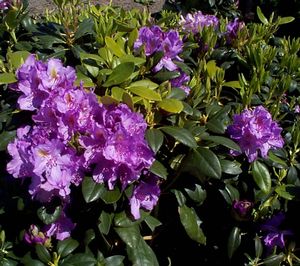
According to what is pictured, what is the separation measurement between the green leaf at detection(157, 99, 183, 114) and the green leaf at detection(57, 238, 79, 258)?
0.52 m

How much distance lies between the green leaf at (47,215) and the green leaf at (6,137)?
220 mm

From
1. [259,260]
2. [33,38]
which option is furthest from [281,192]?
[33,38]

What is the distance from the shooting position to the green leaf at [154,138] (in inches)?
57.4

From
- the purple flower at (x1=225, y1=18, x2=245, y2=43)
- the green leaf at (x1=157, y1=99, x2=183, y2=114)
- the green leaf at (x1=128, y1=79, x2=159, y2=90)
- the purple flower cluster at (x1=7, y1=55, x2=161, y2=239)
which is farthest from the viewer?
the purple flower at (x1=225, y1=18, x2=245, y2=43)

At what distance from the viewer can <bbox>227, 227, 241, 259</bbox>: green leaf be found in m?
1.77

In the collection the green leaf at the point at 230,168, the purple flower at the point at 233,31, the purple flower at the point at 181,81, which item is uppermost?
the purple flower at the point at 181,81

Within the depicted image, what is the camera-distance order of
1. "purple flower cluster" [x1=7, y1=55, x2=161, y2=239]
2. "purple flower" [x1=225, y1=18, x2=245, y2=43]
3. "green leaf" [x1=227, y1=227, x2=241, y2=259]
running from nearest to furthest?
"purple flower cluster" [x1=7, y1=55, x2=161, y2=239] → "green leaf" [x1=227, y1=227, x2=241, y2=259] → "purple flower" [x1=225, y1=18, x2=245, y2=43]

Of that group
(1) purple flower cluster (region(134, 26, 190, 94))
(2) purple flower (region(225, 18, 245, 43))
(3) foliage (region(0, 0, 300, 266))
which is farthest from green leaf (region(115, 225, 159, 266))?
(2) purple flower (region(225, 18, 245, 43))

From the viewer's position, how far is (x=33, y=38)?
2.03m

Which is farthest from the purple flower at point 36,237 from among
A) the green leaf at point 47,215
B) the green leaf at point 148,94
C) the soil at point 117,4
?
the soil at point 117,4

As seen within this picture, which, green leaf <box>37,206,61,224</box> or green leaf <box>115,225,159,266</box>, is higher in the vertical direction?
green leaf <box>37,206,61,224</box>

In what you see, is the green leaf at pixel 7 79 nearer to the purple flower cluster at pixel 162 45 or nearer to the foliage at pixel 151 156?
the foliage at pixel 151 156

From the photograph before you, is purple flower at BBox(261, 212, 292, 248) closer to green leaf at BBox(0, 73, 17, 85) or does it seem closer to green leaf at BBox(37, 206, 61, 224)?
green leaf at BBox(37, 206, 61, 224)

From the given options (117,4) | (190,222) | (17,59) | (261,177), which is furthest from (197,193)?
(117,4)
